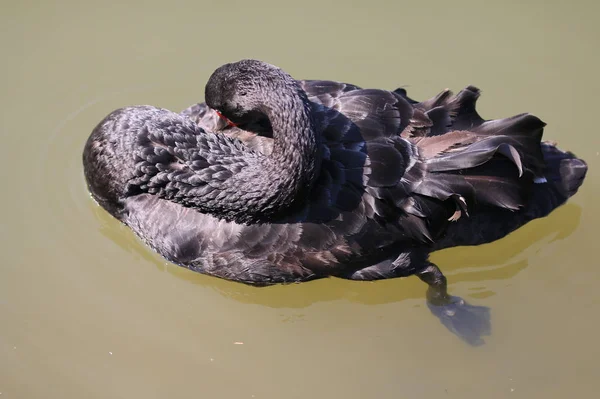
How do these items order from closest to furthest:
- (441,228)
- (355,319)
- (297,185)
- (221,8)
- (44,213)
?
(297,185) < (441,228) < (355,319) < (44,213) < (221,8)

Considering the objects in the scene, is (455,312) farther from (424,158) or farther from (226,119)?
(226,119)

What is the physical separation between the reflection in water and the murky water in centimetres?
1

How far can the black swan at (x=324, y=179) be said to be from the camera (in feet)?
16.4

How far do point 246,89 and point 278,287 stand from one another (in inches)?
64.9

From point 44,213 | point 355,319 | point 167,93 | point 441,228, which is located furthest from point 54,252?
point 441,228

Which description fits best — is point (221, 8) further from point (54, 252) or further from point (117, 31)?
point (54, 252)

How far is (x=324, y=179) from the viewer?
505 cm

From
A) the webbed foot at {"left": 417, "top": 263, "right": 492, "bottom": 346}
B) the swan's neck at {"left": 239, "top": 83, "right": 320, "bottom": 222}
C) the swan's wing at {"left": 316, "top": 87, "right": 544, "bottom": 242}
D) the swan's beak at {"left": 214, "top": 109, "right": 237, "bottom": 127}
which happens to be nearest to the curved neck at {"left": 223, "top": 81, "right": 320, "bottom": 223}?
the swan's neck at {"left": 239, "top": 83, "right": 320, "bottom": 222}

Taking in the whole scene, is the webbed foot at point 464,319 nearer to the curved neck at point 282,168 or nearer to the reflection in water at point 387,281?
the reflection in water at point 387,281

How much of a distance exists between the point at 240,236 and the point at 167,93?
2.41 m

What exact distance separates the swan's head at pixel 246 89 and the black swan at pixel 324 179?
1 centimetres

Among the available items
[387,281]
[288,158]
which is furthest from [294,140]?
[387,281]

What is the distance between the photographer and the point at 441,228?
17.1 feet

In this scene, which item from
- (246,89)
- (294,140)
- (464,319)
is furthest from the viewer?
(464,319)
